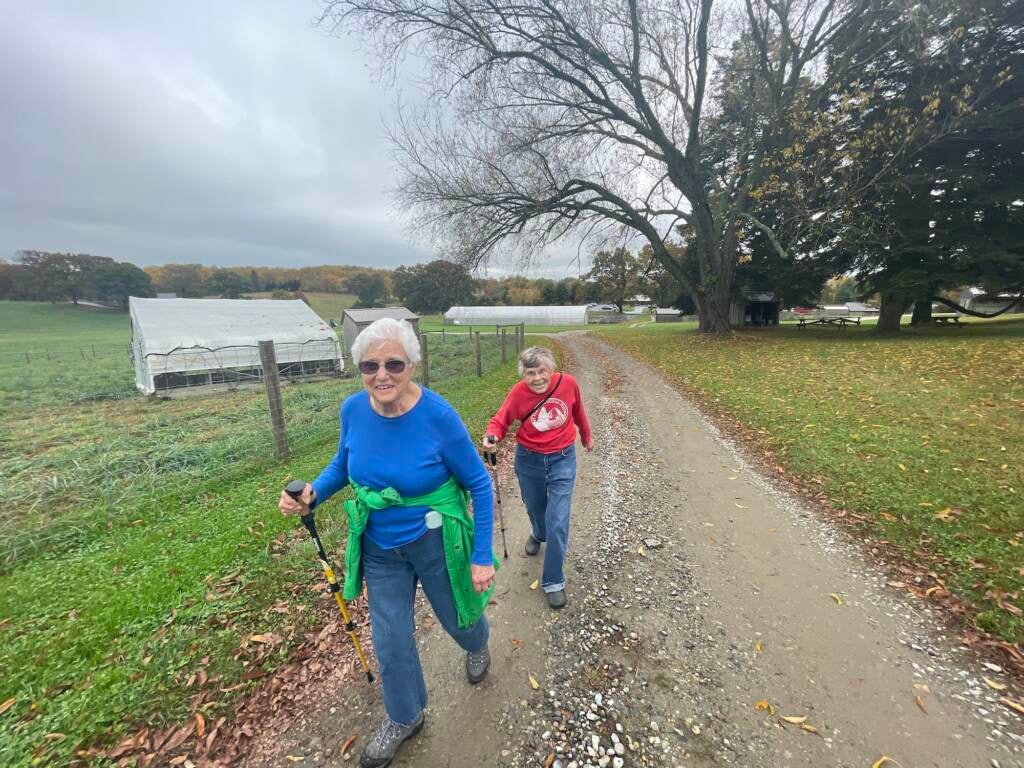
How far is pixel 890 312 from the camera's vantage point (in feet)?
69.0

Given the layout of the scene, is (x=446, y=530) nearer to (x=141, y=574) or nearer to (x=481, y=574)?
(x=481, y=574)

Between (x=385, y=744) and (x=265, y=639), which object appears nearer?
(x=385, y=744)

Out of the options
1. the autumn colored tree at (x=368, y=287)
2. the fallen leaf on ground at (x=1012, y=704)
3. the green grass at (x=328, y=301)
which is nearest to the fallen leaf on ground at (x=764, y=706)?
the fallen leaf on ground at (x=1012, y=704)

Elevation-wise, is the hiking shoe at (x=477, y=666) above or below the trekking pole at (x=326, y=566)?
below

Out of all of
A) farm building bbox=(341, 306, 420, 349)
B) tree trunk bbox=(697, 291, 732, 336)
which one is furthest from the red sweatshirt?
farm building bbox=(341, 306, 420, 349)

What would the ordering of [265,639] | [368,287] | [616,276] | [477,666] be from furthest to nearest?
[368,287]
[616,276]
[265,639]
[477,666]

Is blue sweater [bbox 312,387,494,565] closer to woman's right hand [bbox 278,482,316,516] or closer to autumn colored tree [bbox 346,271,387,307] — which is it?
woman's right hand [bbox 278,482,316,516]

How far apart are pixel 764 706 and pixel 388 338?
9.20 ft

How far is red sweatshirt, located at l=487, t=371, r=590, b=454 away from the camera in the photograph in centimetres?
313

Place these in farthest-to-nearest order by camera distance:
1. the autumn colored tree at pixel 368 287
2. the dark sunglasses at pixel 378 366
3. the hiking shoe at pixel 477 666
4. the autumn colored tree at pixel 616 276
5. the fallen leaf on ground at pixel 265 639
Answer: the autumn colored tree at pixel 368 287 → the autumn colored tree at pixel 616 276 → the fallen leaf on ground at pixel 265 639 → the hiking shoe at pixel 477 666 → the dark sunglasses at pixel 378 366

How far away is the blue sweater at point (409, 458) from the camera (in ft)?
6.17

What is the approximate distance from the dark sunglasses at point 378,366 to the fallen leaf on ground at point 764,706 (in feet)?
8.63

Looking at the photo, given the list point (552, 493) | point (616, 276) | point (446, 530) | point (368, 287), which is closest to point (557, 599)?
point (552, 493)

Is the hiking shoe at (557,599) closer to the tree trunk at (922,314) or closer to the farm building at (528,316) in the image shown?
the tree trunk at (922,314)
